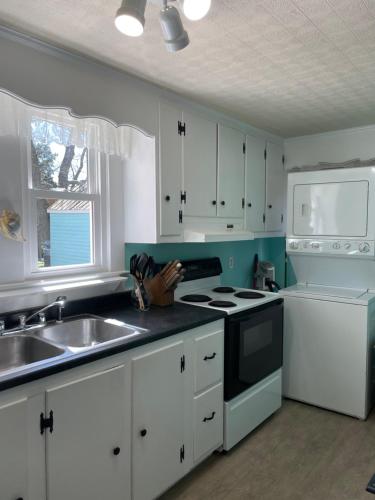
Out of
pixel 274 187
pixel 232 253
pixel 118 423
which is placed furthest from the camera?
pixel 274 187

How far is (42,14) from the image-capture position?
4.92 feet

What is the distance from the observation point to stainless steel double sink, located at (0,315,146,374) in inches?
67.7

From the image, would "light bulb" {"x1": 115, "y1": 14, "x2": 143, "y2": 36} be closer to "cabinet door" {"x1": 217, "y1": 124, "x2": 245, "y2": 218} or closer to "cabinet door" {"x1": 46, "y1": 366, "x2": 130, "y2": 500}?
"cabinet door" {"x1": 46, "y1": 366, "x2": 130, "y2": 500}

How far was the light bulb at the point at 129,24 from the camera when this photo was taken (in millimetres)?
1208

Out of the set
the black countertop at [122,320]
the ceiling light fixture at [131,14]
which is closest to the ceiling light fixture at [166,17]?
the ceiling light fixture at [131,14]

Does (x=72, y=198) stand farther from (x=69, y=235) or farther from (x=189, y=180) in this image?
(x=189, y=180)

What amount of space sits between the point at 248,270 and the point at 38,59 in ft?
8.26

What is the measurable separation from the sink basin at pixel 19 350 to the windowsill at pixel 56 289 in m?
0.17

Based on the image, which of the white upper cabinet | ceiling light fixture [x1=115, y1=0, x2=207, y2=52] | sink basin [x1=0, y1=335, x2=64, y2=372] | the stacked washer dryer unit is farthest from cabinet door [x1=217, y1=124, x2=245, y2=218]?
sink basin [x1=0, y1=335, x2=64, y2=372]

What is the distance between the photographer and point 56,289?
205 cm

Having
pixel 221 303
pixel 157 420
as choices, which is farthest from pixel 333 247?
pixel 157 420

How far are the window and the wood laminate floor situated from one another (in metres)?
1.44

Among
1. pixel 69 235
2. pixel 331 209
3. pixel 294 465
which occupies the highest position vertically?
pixel 331 209

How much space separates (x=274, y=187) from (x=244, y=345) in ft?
5.50
